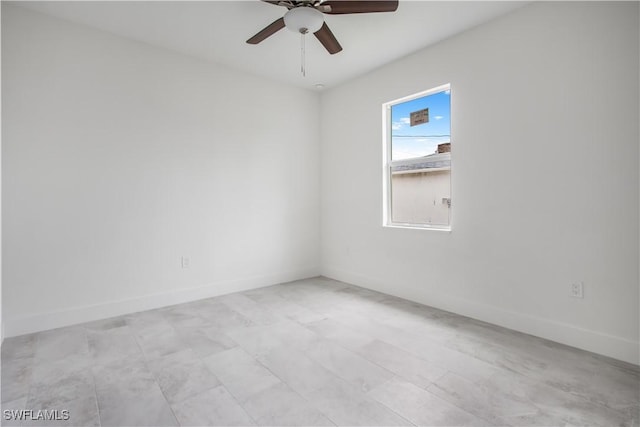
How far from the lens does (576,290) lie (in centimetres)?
247

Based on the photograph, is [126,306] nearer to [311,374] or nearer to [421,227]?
[311,374]

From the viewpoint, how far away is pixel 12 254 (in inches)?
107

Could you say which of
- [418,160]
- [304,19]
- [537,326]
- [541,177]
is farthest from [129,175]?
[537,326]

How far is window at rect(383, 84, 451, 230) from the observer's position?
3.40 m

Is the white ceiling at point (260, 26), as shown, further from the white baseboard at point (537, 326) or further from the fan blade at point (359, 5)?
the white baseboard at point (537, 326)

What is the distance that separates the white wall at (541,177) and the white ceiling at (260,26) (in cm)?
28

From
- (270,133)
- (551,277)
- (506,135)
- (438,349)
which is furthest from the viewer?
(270,133)

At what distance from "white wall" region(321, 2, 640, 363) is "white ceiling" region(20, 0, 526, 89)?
0.91 ft

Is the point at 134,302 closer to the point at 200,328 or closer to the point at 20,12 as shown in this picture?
the point at 200,328

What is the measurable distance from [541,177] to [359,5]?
1931 millimetres

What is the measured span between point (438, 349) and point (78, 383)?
239 cm

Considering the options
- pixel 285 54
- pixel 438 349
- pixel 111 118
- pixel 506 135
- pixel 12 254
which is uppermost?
pixel 285 54

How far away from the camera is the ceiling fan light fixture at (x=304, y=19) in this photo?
228cm

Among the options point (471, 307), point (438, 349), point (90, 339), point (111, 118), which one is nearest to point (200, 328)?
point (90, 339)
